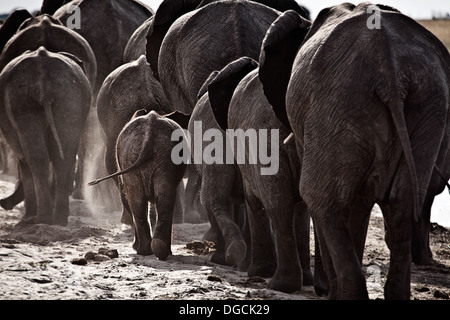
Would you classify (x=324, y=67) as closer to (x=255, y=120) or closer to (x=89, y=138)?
(x=255, y=120)

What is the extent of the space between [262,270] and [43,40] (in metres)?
5.41

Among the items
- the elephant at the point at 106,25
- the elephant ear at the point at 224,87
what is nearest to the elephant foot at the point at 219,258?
the elephant ear at the point at 224,87

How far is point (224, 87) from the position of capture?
7637mm

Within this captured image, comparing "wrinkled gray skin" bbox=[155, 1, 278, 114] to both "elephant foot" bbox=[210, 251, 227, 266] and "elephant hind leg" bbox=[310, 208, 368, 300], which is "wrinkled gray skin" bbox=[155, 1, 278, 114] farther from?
"elephant hind leg" bbox=[310, 208, 368, 300]

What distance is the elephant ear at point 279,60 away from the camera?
21.3ft

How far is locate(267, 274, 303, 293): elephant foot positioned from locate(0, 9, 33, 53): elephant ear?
24.1 ft

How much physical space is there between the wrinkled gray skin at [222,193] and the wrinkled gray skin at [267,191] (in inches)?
6.9

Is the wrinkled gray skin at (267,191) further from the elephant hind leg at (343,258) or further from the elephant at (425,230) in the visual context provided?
the elephant at (425,230)

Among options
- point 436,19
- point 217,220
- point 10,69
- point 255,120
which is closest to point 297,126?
point 255,120

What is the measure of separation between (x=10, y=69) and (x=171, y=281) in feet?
14.2

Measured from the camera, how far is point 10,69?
10484 mm

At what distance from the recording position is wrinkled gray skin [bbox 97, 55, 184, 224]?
989cm

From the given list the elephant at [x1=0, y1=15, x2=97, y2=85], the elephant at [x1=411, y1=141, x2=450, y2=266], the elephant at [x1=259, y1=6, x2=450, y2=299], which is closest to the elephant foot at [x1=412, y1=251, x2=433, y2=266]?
the elephant at [x1=411, y1=141, x2=450, y2=266]
